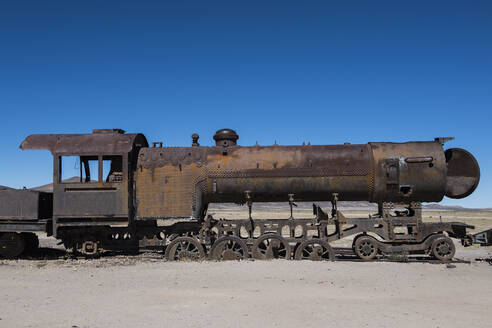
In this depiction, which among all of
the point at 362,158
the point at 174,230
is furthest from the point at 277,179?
the point at 174,230

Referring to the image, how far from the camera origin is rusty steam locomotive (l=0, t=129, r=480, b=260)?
448 inches

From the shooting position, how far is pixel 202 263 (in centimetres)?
1065

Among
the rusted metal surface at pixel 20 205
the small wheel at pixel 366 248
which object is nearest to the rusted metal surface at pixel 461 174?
the small wheel at pixel 366 248

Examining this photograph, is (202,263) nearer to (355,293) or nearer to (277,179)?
(277,179)

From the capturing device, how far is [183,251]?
11453 millimetres

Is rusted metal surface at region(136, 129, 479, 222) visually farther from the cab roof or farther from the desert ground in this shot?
the desert ground

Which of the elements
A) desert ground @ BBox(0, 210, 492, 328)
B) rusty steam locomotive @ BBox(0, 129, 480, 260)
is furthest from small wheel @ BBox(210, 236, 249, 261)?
desert ground @ BBox(0, 210, 492, 328)

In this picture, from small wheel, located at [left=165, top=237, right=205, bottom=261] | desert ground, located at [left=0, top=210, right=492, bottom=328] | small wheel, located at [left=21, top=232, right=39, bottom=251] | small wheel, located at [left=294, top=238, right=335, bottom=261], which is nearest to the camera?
desert ground, located at [left=0, top=210, right=492, bottom=328]

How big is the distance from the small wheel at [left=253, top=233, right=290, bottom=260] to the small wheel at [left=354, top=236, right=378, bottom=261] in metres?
1.98

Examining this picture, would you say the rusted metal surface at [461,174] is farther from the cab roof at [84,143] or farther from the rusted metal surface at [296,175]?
the cab roof at [84,143]

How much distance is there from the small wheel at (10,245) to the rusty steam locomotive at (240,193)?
2.35ft

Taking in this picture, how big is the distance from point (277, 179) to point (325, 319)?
Answer: 6151mm

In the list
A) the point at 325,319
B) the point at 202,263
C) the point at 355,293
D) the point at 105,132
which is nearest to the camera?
the point at 325,319

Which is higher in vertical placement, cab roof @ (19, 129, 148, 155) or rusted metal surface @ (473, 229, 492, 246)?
cab roof @ (19, 129, 148, 155)
